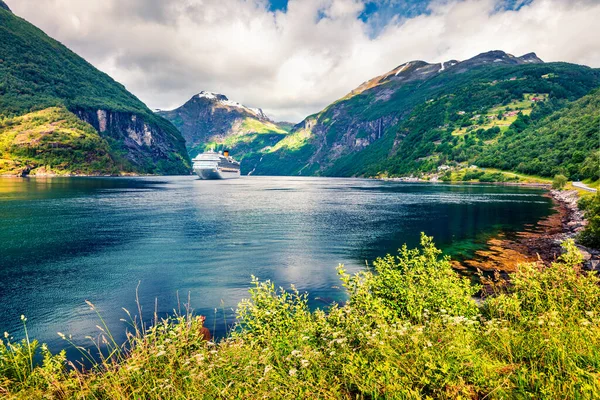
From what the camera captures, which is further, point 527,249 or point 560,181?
point 560,181

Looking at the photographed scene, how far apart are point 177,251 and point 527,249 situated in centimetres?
4129

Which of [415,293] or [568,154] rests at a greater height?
[568,154]

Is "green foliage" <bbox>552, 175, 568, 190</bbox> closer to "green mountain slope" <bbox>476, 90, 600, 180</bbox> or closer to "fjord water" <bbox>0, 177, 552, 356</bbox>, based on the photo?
"green mountain slope" <bbox>476, 90, 600, 180</bbox>

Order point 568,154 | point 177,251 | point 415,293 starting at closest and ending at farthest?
point 415,293 → point 177,251 → point 568,154

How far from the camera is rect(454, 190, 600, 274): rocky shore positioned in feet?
99.3

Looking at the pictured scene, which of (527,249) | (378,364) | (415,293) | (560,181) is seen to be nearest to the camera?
(378,364)

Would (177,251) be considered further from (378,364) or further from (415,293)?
(378,364)

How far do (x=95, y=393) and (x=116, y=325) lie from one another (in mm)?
14103

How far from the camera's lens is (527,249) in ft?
121

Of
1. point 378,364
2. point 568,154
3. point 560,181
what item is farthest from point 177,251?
point 568,154

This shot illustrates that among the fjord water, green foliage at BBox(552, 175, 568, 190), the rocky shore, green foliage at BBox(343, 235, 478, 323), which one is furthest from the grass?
green foliage at BBox(552, 175, 568, 190)

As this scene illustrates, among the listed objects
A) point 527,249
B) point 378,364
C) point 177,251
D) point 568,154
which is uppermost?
point 568,154

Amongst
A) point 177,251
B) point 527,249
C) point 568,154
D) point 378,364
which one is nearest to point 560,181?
point 568,154

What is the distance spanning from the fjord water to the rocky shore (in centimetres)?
346
